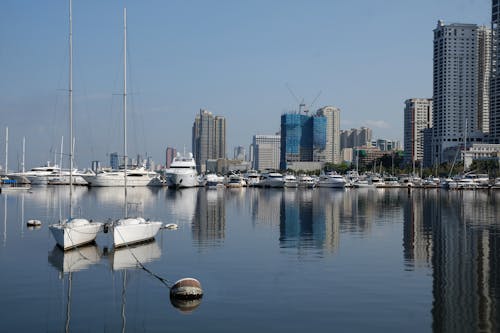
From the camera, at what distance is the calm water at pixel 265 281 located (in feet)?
69.5

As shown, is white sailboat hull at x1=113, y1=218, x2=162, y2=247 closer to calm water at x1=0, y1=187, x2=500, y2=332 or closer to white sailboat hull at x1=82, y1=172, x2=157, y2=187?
calm water at x1=0, y1=187, x2=500, y2=332

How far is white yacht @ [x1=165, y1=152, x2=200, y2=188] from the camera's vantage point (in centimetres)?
14675

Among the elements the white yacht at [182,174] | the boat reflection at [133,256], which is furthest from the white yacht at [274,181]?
the boat reflection at [133,256]

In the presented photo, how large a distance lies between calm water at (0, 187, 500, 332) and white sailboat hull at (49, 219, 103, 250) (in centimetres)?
74

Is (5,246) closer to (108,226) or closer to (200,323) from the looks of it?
(108,226)

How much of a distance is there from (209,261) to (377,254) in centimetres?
1039

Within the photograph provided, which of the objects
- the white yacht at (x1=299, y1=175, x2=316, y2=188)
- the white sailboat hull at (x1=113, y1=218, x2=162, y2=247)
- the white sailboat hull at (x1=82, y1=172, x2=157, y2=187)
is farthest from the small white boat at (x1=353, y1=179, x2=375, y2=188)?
the white sailboat hull at (x1=113, y1=218, x2=162, y2=247)

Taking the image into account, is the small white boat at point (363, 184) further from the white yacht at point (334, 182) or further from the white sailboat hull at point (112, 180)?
the white sailboat hull at point (112, 180)

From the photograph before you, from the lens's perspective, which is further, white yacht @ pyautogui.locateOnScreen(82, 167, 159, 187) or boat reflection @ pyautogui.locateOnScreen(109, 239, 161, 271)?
white yacht @ pyautogui.locateOnScreen(82, 167, 159, 187)

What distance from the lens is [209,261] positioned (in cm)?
3312

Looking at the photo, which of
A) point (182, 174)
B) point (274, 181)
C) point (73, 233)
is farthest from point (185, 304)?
point (274, 181)

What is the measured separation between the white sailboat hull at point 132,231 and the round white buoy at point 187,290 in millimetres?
12886

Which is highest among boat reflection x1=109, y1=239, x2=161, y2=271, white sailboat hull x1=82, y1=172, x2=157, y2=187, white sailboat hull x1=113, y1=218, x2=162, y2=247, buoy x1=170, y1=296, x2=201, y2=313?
white sailboat hull x1=82, y1=172, x2=157, y2=187

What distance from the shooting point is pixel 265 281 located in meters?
27.9
